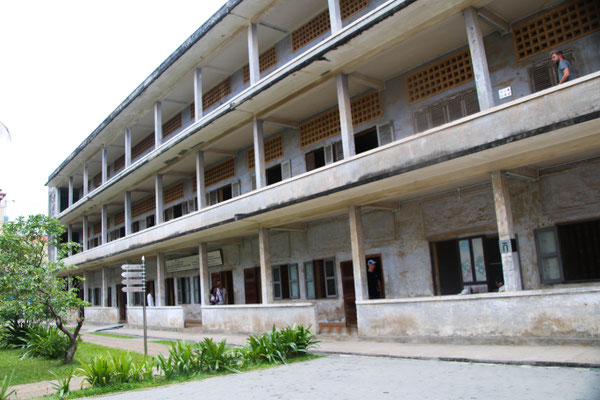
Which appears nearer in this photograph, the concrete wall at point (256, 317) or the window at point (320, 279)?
the concrete wall at point (256, 317)

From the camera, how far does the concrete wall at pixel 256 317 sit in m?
13.7

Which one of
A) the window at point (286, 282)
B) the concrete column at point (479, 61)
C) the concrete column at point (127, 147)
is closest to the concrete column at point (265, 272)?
the window at point (286, 282)

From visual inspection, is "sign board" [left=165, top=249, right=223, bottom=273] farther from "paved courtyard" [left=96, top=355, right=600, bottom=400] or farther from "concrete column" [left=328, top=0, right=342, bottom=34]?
"paved courtyard" [left=96, top=355, right=600, bottom=400]

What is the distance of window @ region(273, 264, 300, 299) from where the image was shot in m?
17.5

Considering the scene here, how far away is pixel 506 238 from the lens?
984 cm

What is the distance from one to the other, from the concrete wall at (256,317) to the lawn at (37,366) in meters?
3.78

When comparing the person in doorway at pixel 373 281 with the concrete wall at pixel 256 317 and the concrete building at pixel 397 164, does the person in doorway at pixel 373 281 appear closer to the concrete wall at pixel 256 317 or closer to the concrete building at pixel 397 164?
the concrete building at pixel 397 164

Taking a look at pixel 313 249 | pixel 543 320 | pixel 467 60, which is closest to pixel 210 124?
pixel 313 249

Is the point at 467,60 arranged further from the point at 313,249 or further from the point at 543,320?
the point at 313,249

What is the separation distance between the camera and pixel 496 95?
1159cm

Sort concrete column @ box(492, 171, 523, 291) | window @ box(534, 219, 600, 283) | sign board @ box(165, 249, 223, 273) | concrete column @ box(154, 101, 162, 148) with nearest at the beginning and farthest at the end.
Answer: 1. concrete column @ box(492, 171, 523, 291)
2. window @ box(534, 219, 600, 283)
3. concrete column @ box(154, 101, 162, 148)
4. sign board @ box(165, 249, 223, 273)

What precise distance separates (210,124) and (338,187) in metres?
6.45

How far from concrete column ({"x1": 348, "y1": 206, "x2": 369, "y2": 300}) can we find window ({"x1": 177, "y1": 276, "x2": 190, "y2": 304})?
13.3 meters

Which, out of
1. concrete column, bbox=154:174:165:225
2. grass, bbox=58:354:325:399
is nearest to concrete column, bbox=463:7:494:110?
grass, bbox=58:354:325:399
